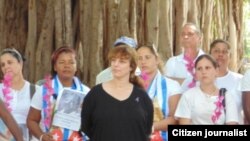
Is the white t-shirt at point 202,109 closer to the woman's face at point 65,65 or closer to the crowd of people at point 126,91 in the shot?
the crowd of people at point 126,91

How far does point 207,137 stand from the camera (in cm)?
520

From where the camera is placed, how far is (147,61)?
574 centimetres

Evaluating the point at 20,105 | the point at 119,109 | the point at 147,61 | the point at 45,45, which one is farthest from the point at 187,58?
the point at 45,45

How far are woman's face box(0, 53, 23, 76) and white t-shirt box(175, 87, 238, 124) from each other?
4.74 ft

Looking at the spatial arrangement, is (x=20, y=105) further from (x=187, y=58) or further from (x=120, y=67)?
(x=187, y=58)

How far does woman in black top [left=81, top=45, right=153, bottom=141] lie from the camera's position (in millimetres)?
4664

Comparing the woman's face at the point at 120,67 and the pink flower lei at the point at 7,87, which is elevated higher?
→ the woman's face at the point at 120,67

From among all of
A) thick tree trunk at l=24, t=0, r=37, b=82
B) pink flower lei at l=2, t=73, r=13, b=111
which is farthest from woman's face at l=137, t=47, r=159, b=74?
thick tree trunk at l=24, t=0, r=37, b=82

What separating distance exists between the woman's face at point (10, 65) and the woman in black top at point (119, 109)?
4.05ft

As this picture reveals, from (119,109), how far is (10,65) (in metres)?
1.54

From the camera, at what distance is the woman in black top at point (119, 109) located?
15.3 ft

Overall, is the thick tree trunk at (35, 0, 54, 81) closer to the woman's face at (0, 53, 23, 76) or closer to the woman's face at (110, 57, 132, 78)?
the woman's face at (0, 53, 23, 76)

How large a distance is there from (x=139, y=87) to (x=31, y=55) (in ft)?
14.1

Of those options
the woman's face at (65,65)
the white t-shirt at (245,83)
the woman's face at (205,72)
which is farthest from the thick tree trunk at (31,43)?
the white t-shirt at (245,83)
